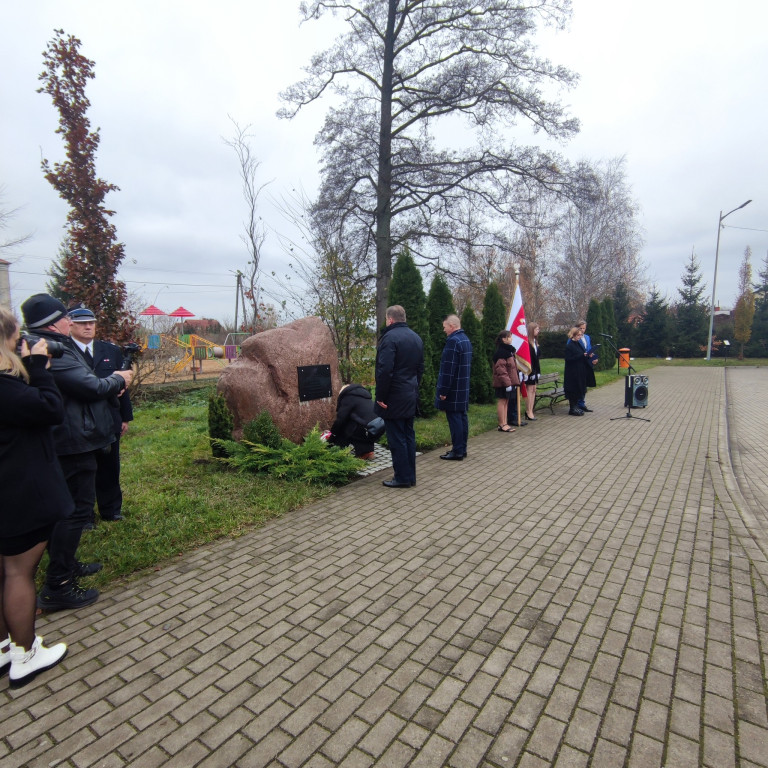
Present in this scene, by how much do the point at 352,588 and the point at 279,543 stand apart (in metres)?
1.00

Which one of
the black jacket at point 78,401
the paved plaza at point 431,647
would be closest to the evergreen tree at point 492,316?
the paved plaza at point 431,647

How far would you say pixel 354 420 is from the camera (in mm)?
6602

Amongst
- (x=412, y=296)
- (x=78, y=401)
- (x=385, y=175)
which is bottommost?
(x=78, y=401)

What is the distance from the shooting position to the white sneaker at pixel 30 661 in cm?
244

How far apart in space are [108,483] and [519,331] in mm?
6970

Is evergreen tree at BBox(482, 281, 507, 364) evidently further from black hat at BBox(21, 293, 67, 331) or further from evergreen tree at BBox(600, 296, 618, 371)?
black hat at BBox(21, 293, 67, 331)

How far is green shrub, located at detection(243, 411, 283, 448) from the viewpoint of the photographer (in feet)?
20.0

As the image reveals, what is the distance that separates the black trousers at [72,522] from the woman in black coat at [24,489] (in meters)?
0.51

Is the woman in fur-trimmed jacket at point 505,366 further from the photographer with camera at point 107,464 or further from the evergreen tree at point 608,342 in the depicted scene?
the evergreen tree at point 608,342

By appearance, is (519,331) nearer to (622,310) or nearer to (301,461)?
(301,461)

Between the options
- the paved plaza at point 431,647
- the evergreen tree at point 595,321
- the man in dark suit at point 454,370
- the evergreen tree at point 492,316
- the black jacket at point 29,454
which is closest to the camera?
the paved plaza at point 431,647

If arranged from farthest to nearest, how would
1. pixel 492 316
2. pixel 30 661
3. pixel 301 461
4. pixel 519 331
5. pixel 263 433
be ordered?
pixel 492 316, pixel 519 331, pixel 263 433, pixel 301 461, pixel 30 661

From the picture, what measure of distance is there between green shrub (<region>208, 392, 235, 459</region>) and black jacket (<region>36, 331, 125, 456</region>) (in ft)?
9.05

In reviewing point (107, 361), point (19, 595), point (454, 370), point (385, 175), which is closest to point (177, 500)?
point (107, 361)
